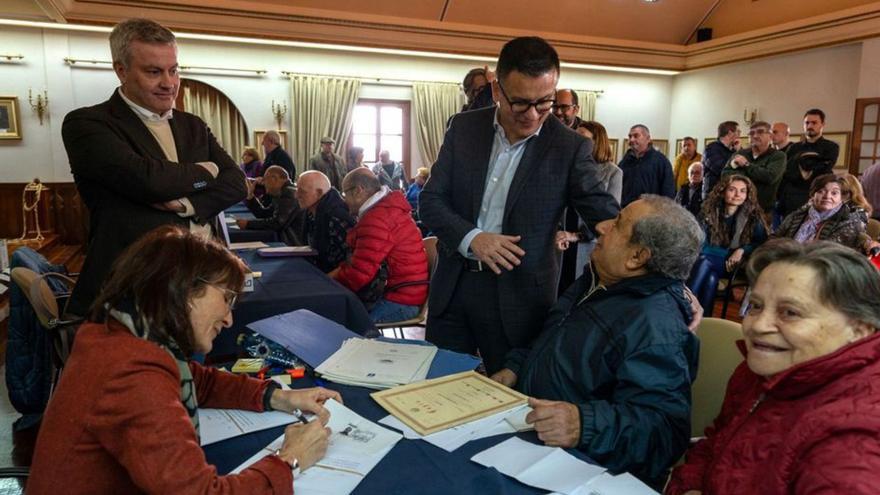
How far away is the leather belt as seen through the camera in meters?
1.93

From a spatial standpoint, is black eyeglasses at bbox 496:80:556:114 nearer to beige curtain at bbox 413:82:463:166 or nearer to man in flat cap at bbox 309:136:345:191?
man in flat cap at bbox 309:136:345:191

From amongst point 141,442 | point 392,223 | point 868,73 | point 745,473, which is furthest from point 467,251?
point 868,73

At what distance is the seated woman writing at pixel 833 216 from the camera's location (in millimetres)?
4242

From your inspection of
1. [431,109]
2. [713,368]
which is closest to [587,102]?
[431,109]

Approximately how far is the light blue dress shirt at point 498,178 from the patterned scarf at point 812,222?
3523 mm

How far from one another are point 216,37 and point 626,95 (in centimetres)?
759

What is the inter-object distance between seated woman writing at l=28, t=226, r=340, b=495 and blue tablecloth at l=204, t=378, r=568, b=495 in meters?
0.12

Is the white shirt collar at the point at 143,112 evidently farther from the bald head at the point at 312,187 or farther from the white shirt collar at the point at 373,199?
the bald head at the point at 312,187

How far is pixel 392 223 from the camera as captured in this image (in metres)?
3.22

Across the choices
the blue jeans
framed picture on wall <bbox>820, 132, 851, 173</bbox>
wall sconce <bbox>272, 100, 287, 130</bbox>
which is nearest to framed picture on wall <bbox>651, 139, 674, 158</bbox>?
framed picture on wall <bbox>820, 132, 851, 173</bbox>

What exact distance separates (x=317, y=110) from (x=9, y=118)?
426 cm

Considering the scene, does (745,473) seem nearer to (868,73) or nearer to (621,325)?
(621,325)

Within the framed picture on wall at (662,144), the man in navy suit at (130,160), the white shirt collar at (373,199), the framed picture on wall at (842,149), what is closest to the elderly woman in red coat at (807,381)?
the man in navy suit at (130,160)

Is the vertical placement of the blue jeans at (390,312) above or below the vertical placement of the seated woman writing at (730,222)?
below
